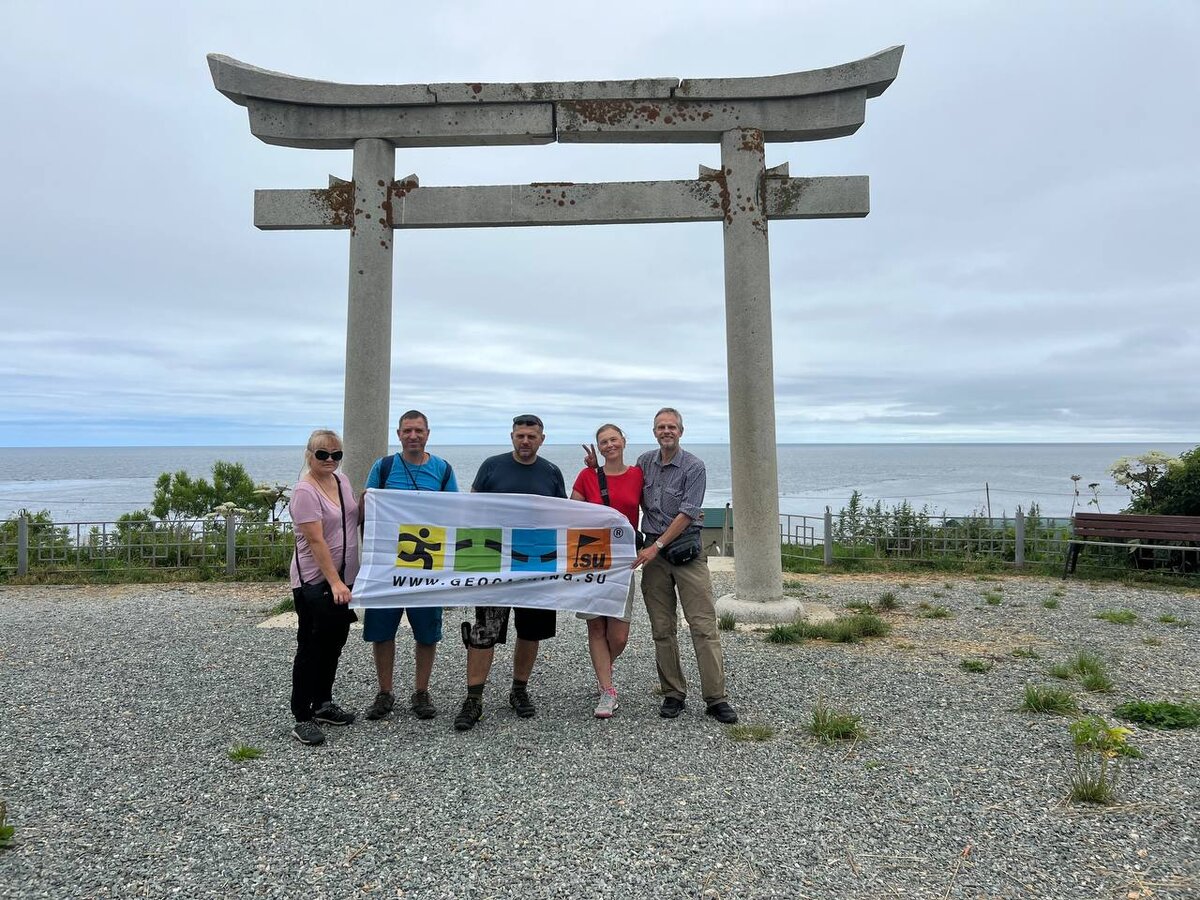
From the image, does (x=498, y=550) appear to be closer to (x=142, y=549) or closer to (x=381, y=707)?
(x=381, y=707)

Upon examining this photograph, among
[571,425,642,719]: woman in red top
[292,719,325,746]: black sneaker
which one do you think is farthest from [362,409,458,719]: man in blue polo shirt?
[571,425,642,719]: woman in red top

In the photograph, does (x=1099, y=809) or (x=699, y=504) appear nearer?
(x=1099, y=809)

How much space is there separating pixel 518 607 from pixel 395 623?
33.9 inches

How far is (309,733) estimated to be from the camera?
456 cm

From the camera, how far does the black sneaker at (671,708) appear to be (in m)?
5.05

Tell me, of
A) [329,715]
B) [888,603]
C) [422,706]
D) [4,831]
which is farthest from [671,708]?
[888,603]

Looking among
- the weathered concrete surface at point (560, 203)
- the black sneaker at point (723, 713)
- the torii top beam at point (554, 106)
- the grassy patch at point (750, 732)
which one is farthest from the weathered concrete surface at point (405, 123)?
the grassy patch at point (750, 732)

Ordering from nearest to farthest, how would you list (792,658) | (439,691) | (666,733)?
1. (666,733)
2. (439,691)
3. (792,658)

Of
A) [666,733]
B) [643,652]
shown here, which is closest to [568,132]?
[643,652]

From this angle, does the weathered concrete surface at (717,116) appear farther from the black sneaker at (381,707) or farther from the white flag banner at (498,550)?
the black sneaker at (381,707)

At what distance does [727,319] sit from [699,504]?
3721 millimetres

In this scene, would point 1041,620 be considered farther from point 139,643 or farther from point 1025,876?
point 139,643

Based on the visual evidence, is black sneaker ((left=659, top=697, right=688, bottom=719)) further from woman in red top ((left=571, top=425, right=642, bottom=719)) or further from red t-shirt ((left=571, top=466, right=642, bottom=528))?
red t-shirt ((left=571, top=466, right=642, bottom=528))

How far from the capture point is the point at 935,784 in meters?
3.97
